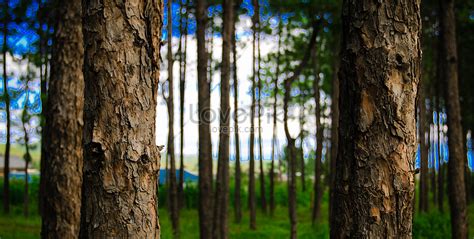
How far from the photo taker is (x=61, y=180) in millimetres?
5016

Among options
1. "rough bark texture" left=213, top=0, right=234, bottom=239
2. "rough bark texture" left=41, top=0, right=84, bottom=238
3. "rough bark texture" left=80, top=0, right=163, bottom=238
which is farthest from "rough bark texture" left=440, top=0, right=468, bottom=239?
"rough bark texture" left=80, top=0, right=163, bottom=238

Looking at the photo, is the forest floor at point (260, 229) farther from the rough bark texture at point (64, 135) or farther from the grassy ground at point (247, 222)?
the rough bark texture at point (64, 135)

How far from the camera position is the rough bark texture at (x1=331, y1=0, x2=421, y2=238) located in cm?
261

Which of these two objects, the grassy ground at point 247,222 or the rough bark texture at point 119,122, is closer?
the rough bark texture at point 119,122

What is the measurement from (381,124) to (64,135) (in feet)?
11.7

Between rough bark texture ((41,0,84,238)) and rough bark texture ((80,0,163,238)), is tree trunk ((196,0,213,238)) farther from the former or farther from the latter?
rough bark texture ((80,0,163,238))

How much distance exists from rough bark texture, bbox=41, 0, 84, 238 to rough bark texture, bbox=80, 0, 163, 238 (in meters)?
2.78

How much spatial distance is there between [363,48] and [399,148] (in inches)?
22.1

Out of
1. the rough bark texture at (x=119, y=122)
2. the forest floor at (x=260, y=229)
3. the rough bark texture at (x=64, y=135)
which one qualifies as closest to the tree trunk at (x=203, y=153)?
the forest floor at (x=260, y=229)

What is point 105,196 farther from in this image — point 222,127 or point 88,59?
point 222,127

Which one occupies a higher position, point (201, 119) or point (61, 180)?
point (201, 119)

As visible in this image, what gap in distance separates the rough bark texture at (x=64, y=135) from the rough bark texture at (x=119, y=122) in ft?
9.13

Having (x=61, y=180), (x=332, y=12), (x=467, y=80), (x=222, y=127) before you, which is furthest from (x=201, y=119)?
(x=467, y=80)

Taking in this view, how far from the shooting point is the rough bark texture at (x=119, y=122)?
7.73ft
